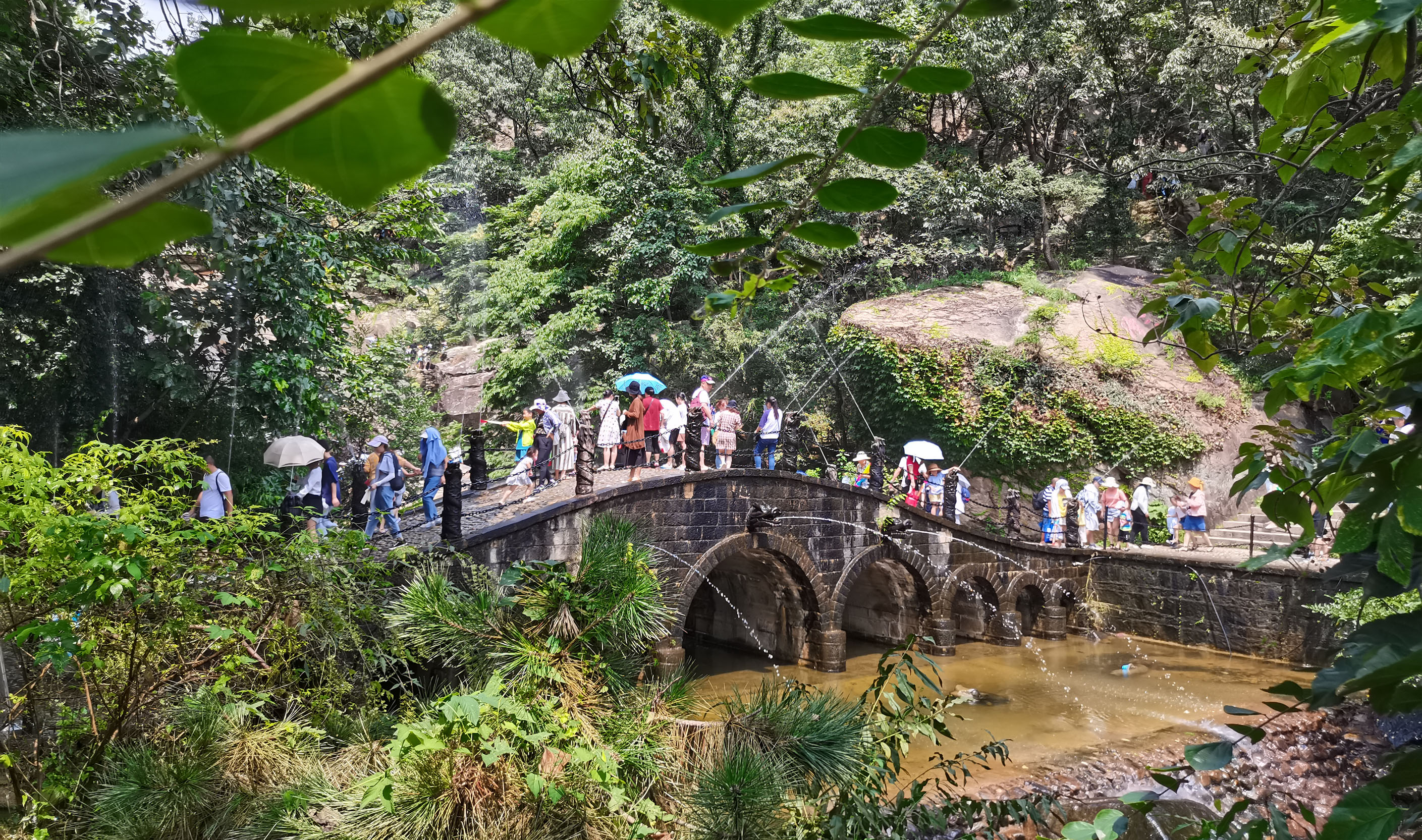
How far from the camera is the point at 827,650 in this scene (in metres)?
13.3

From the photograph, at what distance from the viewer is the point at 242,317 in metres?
8.38

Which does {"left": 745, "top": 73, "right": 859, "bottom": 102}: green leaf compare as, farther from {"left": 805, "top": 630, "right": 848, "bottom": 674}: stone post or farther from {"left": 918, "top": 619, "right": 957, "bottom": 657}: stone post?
{"left": 918, "top": 619, "right": 957, "bottom": 657}: stone post

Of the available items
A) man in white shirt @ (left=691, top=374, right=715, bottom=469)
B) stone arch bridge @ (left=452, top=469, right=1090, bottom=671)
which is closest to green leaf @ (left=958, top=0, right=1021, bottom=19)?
stone arch bridge @ (left=452, top=469, right=1090, bottom=671)

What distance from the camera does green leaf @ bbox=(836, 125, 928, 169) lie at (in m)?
0.55

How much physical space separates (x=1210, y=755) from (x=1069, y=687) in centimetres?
1350

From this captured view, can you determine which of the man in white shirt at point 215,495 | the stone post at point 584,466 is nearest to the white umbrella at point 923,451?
the stone post at point 584,466

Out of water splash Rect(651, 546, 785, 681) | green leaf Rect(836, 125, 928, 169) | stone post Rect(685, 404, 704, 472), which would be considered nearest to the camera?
green leaf Rect(836, 125, 928, 169)

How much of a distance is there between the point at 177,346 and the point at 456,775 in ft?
20.1

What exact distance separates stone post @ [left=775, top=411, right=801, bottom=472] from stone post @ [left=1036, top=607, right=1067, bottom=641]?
640 cm

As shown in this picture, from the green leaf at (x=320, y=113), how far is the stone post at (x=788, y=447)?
12742mm

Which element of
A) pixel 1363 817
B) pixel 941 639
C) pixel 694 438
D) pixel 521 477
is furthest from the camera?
pixel 941 639

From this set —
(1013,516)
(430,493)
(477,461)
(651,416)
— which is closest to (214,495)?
(430,493)

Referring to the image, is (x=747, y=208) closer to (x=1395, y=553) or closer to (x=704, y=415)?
(x=1395, y=553)

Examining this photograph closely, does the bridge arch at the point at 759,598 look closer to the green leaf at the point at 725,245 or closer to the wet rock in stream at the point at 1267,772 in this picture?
the wet rock in stream at the point at 1267,772
